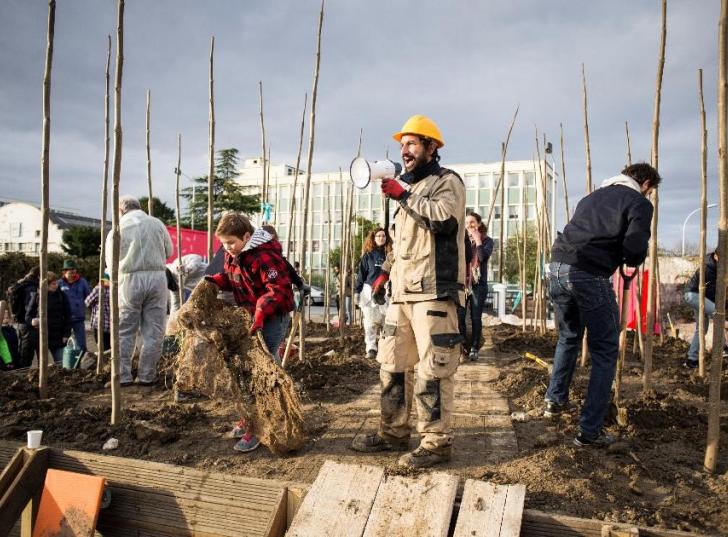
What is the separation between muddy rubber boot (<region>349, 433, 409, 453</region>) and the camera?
116 inches

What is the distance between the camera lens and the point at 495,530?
203 centimetres

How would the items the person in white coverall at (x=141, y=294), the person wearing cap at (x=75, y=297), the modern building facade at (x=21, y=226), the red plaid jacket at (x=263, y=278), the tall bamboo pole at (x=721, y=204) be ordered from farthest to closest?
the modern building facade at (x=21, y=226)
the person wearing cap at (x=75, y=297)
the person in white coverall at (x=141, y=294)
the red plaid jacket at (x=263, y=278)
the tall bamboo pole at (x=721, y=204)

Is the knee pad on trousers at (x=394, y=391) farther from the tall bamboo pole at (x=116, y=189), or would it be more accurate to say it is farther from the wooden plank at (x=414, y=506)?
the tall bamboo pole at (x=116, y=189)

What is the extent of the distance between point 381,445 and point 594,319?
1.34m

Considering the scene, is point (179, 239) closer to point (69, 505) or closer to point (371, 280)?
point (371, 280)

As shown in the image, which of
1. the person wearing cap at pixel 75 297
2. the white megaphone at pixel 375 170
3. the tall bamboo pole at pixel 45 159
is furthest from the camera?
the person wearing cap at pixel 75 297

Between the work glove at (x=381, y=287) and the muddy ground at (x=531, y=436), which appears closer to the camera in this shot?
the muddy ground at (x=531, y=436)

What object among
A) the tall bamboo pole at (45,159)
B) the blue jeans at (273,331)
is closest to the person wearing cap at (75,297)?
the tall bamboo pole at (45,159)

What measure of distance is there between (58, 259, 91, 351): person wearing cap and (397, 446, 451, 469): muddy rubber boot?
220 inches

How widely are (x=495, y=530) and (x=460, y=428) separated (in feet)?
4.40

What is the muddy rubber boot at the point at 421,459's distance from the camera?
8.65 feet

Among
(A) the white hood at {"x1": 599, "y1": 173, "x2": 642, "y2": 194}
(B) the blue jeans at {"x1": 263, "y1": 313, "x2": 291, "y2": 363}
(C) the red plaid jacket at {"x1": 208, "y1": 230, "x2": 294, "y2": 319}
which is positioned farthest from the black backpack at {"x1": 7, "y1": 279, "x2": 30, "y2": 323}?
(A) the white hood at {"x1": 599, "y1": 173, "x2": 642, "y2": 194}

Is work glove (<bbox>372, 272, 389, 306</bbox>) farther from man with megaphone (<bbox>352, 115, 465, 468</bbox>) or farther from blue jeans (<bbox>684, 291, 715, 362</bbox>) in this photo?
blue jeans (<bbox>684, 291, 715, 362</bbox>)

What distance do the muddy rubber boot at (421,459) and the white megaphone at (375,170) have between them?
136cm
